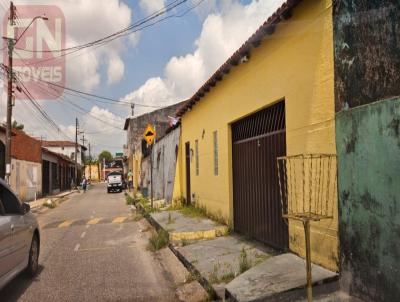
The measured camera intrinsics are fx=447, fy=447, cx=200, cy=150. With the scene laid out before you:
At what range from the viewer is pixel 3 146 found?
24562 millimetres

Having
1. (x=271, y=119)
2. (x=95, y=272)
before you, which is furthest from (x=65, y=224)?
(x=271, y=119)

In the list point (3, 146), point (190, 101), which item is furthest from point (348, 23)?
point (3, 146)

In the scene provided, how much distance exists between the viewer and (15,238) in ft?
20.9

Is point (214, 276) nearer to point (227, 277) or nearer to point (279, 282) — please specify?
point (227, 277)

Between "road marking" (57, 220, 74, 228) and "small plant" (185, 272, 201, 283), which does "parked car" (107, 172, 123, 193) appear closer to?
"road marking" (57, 220, 74, 228)

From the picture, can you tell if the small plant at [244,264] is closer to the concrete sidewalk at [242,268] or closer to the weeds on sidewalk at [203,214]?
the concrete sidewalk at [242,268]

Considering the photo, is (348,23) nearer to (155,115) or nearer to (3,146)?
(3,146)

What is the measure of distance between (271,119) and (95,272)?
4.19 metres

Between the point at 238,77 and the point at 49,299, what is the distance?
590cm

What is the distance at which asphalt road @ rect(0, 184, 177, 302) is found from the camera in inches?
253

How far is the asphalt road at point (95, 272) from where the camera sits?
641 centimetres

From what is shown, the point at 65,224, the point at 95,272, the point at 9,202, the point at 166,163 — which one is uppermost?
the point at 166,163

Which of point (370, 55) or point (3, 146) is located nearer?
point (370, 55)

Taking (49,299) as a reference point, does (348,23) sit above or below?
→ above
